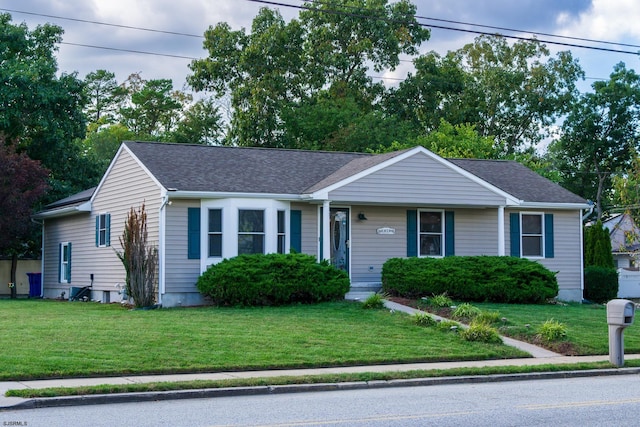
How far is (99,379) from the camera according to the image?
12.9 m

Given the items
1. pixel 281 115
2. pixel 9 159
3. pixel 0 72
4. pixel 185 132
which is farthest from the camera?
pixel 185 132

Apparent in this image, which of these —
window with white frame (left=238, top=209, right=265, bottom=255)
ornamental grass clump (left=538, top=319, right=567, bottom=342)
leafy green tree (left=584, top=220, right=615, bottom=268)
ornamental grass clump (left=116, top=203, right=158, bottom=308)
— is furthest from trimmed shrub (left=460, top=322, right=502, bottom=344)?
leafy green tree (left=584, top=220, right=615, bottom=268)

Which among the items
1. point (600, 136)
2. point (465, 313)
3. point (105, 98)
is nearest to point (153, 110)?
point (105, 98)

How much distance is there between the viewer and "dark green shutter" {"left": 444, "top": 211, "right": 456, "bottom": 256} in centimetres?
2686

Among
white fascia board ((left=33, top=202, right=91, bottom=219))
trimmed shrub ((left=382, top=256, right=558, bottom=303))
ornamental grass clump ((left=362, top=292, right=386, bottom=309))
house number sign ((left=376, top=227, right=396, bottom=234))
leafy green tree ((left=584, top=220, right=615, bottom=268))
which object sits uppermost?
white fascia board ((left=33, top=202, right=91, bottom=219))

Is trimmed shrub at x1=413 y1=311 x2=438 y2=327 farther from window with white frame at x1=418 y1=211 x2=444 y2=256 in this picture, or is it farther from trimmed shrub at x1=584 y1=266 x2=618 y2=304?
trimmed shrub at x1=584 y1=266 x2=618 y2=304

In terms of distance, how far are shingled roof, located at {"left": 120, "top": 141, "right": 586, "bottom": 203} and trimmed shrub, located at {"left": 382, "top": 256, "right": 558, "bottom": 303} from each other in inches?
124

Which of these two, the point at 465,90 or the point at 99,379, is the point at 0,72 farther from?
the point at 465,90

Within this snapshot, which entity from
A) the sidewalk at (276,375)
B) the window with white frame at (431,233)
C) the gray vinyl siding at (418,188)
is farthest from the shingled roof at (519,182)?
the sidewalk at (276,375)

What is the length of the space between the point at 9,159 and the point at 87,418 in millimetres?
22154

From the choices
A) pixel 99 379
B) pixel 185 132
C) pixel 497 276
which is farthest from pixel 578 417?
pixel 185 132

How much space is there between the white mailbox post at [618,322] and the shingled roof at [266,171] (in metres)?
10.4

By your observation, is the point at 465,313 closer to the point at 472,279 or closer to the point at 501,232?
the point at 472,279

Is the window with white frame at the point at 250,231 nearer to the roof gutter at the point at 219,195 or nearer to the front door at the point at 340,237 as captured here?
the roof gutter at the point at 219,195
